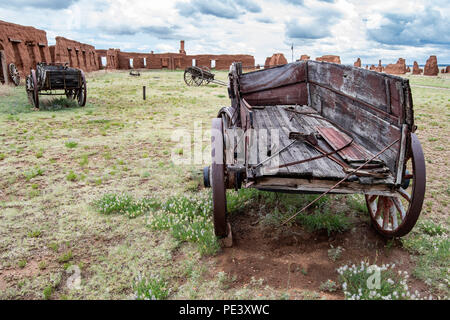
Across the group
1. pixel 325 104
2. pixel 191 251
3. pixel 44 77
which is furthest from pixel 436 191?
pixel 44 77

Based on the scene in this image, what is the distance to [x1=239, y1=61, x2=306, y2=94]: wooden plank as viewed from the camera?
509cm

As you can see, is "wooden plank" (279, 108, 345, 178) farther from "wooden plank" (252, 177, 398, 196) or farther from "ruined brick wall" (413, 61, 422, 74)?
"ruined brick wall" (413, 61, 422, 74)

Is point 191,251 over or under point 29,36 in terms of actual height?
under

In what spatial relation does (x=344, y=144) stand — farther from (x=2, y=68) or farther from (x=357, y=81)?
(x=2, y=68)

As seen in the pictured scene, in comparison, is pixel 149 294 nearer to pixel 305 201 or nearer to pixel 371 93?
pixel 305 201

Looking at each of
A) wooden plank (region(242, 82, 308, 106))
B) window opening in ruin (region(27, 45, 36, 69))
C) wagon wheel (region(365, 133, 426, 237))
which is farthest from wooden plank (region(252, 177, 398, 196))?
window opening in ruin (region(27, 45, 36, 69))

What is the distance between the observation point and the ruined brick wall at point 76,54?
23.3 metres

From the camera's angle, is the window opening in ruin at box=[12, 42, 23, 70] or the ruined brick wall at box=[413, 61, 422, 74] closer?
the window opening in ruin at box=[12, 42, 23, 70]

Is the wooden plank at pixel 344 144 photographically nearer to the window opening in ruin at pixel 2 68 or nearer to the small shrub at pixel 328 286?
the small shrub at pixel 328 286

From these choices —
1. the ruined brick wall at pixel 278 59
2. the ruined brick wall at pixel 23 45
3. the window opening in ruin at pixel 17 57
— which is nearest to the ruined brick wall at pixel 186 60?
the ruined brick wall at pixel 278 59

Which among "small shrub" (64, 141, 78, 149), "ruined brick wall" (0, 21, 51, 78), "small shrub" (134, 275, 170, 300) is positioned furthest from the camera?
"ruined brick wall" (0, 21, 51, 78)

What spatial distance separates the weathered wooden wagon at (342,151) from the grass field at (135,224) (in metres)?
0.43

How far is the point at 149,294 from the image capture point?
2354 mm

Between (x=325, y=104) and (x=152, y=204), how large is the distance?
2812mm
